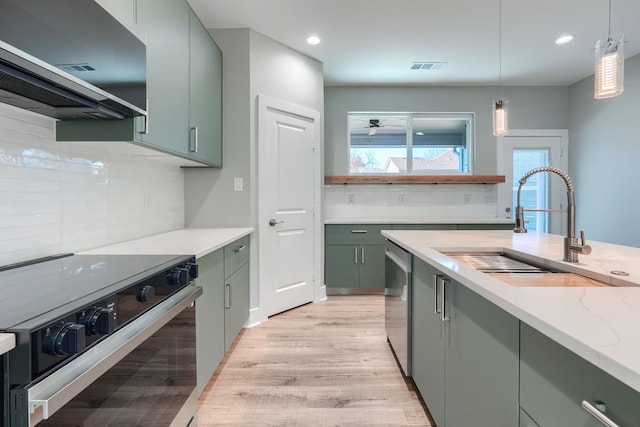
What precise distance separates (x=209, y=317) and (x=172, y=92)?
1.28 meters

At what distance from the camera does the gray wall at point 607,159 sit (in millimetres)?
3572

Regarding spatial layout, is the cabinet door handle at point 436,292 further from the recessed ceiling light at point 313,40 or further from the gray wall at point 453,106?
the gray wall at point 453,106

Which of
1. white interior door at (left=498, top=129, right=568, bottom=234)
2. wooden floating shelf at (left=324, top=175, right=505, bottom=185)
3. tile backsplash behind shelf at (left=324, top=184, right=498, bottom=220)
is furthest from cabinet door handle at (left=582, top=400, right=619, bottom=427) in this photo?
white interior door at (left=498, top=129, right=568, bottom=234)

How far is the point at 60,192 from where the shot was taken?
60.0 inches

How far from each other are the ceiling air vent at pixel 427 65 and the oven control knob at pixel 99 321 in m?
3.86

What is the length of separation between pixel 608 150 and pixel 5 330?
5.18 m

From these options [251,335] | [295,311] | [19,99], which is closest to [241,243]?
[251,335]

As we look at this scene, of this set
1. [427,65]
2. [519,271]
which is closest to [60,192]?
[519,271]

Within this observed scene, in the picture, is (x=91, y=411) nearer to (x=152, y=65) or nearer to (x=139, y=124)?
(x=139, y=124)

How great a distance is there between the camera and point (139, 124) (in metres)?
1.55

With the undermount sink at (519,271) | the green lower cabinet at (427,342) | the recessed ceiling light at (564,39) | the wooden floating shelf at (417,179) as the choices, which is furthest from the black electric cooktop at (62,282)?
the recessed ceiling light at (564,39)

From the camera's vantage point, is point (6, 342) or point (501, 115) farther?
point (501, 115)

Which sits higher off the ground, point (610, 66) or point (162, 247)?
point (610, 66)

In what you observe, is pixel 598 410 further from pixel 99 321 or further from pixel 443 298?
pixel 99 321
